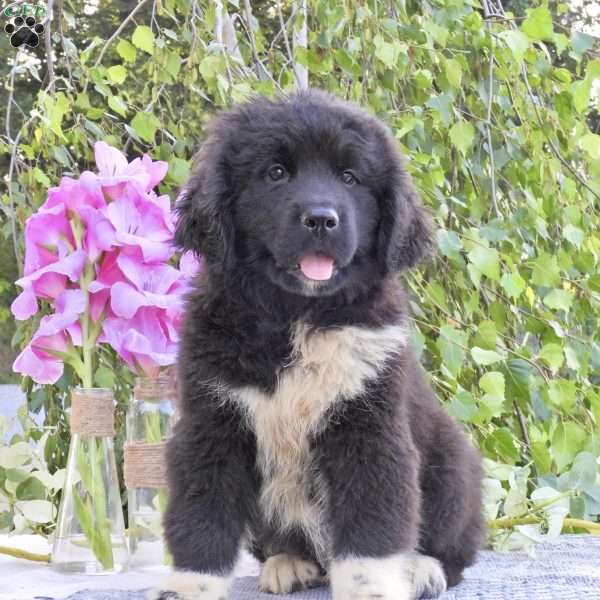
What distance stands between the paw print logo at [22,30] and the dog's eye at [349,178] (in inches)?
70.4

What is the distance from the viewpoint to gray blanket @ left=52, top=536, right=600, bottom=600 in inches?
81.3

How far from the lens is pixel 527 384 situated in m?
2.87

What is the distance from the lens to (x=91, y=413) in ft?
7.98

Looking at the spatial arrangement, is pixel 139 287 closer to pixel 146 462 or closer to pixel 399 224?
pixel 146 462

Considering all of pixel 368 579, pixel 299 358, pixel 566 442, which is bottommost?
pixel 566 442

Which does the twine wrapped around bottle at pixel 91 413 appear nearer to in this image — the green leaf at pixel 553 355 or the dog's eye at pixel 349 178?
the dog's eye at pixel 349 178

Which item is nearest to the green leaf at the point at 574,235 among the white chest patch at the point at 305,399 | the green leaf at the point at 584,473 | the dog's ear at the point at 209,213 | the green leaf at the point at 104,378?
the green leaf at the point at 584,473

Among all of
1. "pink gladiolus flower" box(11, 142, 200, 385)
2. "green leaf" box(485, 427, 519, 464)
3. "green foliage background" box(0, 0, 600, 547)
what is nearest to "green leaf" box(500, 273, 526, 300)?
"green foliage background" box(0, 0, 600, 547)

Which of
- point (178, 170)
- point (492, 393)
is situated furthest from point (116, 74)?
point (492, 393)

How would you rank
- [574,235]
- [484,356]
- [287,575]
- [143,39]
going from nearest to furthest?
[287,575], [484,356], [143,39], [574,235]

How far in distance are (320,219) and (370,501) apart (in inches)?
23.5

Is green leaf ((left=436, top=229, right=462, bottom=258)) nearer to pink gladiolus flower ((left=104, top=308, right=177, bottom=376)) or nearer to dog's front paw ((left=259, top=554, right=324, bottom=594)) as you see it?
pink gladiolus flower ((left=104, top=308, right=177, bottom=376))

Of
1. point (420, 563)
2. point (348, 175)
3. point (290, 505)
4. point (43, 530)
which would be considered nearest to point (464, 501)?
point (420, 563)

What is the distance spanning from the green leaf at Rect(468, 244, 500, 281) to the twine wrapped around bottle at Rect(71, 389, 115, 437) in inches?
45.0
